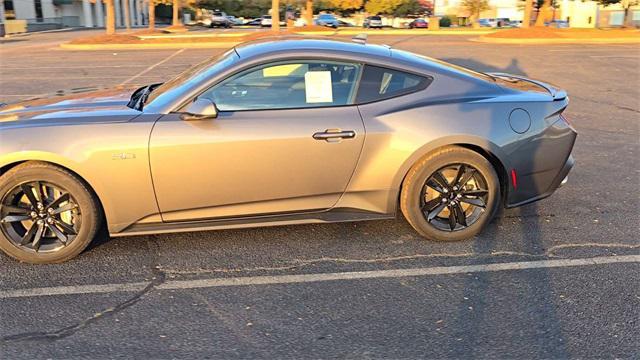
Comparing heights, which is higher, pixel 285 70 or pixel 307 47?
pixel 307 47

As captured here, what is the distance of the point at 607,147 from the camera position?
21.8ft

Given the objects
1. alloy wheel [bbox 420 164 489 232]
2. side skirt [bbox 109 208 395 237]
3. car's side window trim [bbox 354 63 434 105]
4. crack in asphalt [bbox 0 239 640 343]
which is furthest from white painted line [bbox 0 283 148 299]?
alloy wheel [bbox 420 164 489 232]

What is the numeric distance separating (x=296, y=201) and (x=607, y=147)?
A: 4.84 meters

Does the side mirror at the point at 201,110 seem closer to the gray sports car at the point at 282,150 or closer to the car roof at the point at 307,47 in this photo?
the gray sports car at the point at 282,150

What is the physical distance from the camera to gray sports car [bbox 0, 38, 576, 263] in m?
3.49

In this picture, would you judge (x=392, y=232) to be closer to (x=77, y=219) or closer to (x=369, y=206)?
(x=369, y=206)

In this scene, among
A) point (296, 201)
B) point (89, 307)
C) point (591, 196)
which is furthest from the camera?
point (591, 196)

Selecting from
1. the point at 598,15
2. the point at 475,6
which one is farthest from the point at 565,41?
the point at 598,15

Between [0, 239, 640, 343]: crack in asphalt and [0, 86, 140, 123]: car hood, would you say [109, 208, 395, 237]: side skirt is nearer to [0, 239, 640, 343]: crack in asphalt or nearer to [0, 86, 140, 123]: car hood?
[0, 239, 640, 343]: crack in asphalt

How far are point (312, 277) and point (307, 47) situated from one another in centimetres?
170

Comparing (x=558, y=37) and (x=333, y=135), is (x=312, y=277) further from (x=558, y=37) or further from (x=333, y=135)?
(x=558, y=37)

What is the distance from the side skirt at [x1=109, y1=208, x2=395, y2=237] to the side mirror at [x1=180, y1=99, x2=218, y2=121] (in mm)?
746

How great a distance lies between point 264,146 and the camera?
3588mm

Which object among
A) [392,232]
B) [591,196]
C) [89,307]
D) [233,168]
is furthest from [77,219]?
[591,196]
